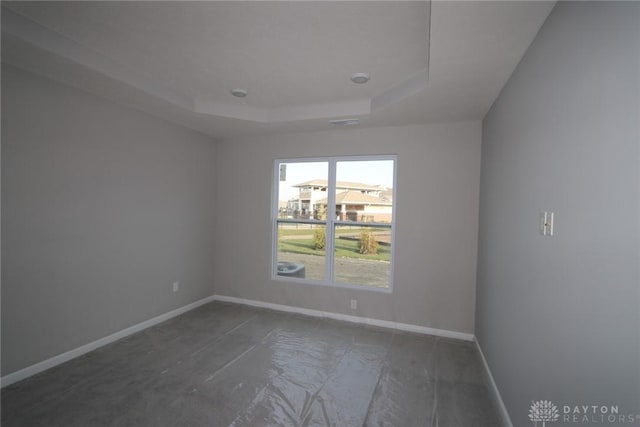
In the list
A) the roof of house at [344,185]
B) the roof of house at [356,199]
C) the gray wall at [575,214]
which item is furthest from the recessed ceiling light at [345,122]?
the gray wall at [575,214]

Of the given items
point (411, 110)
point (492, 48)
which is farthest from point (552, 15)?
point (411, 110)

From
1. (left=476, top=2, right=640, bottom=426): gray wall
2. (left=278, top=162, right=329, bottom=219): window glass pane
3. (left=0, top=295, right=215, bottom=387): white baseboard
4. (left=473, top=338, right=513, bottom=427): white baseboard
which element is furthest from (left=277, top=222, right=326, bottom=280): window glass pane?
(left=476, top=2, right=640, bottom=426): gray wall

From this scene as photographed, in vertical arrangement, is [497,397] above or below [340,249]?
below

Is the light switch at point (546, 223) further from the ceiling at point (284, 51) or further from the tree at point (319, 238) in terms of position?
the tree at point (319, 238)

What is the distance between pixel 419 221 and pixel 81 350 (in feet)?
12.7

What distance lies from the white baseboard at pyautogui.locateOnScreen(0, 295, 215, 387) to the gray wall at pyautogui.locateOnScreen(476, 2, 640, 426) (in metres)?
3.72

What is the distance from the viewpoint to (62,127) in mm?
2715

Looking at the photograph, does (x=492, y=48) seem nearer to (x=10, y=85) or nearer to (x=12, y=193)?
(x=10, y=85)

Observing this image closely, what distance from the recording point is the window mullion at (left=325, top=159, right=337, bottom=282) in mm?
4160

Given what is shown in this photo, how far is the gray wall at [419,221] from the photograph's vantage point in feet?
11.5

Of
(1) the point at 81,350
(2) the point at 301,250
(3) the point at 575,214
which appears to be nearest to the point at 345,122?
(2) the point at 301,250

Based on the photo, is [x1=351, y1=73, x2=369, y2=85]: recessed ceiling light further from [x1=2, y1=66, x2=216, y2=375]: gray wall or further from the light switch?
[x1=2, y1=66, x2=216, y2=375]: gray wall

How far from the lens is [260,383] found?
254cm

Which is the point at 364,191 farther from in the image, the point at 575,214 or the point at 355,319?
the point at 575,214
